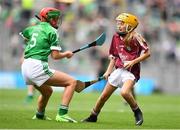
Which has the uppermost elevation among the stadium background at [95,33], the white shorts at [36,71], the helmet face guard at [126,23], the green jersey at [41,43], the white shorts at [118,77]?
the helmet face guard at [126,23]

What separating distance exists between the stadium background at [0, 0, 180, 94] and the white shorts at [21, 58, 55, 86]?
17.0 m

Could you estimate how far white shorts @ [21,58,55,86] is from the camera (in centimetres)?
1356

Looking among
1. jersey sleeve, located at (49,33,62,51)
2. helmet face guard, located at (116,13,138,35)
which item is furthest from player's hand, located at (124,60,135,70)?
jersey sleeve, located at (49,33,62,51)

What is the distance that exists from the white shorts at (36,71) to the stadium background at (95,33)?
17.0 metres

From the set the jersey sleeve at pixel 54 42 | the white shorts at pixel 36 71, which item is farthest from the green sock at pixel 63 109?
the jersey sleeve at pixel 54 42

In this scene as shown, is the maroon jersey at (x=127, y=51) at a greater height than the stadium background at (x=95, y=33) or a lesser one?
greater

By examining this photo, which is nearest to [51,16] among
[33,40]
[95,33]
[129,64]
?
[33,40]

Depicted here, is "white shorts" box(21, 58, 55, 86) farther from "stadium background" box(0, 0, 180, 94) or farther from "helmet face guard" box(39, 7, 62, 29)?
"stadium background" box(0, 0, 180, 94)

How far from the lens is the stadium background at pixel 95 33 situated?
31.1 m

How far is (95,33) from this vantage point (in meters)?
31.7

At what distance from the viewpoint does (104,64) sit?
31.7 meters

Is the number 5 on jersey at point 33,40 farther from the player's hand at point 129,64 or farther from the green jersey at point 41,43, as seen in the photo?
the player's hand at point 129,64

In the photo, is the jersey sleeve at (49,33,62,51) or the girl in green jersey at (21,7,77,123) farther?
the girl in green jersey at (21,7,77,123)

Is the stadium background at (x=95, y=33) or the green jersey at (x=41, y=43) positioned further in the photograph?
the stadium background at (x=95, y=33)
